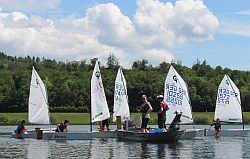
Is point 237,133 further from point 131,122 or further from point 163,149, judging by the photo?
point 163,149

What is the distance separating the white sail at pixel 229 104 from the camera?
5381 centimetres

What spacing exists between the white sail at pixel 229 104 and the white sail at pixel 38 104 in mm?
15271

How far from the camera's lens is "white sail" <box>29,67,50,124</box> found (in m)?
48.8

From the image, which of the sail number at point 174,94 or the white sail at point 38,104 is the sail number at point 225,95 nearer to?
the sail number at point 174,94

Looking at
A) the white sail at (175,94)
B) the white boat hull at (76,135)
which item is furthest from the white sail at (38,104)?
the white sail at (175,94)

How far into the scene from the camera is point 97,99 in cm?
4741

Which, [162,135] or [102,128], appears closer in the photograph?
[162,135]

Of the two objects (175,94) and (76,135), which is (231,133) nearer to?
(175,94)

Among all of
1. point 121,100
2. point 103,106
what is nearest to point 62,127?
point 103,106

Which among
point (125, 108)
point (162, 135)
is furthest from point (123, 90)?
point (162, 135)

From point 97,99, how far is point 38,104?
5052 mm

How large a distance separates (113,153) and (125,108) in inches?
766

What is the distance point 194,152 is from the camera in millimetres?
31562

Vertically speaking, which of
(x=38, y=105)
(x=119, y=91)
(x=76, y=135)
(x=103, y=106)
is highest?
(x=119, y=91)
